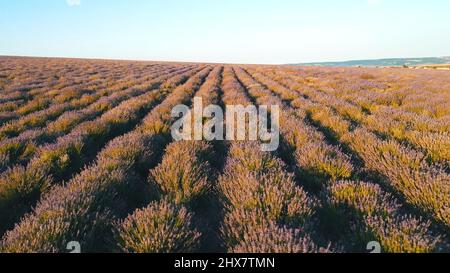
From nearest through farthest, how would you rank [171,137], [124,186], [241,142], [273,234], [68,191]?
1. [273,234]
2. [68,191]
3. [124,186]
4. [241,142]
5. [171,137]

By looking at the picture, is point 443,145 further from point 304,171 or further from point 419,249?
point 419,249

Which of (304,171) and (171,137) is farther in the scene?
(171,137)

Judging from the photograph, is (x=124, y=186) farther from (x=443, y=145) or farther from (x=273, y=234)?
(x=443, y=145)

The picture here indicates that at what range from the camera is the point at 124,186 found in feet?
12.8

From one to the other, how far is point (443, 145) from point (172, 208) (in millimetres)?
4212

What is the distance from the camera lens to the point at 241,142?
5.54 m

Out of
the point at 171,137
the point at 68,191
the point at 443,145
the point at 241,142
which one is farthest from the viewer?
the point at 171,137

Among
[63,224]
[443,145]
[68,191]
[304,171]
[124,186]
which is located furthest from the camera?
[443,145]

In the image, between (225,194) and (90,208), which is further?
(225,194)

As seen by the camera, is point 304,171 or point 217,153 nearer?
point 304,171

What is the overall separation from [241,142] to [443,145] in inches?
122
